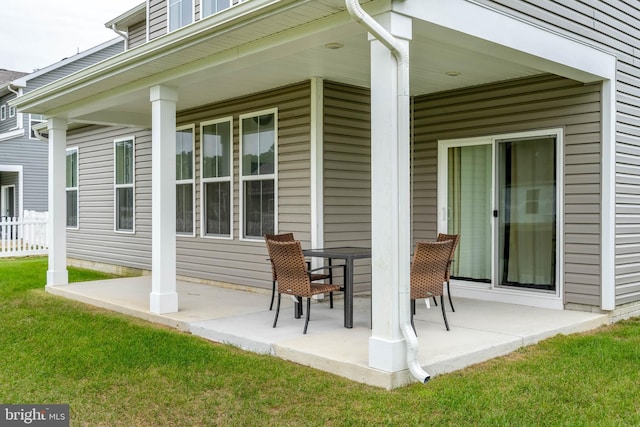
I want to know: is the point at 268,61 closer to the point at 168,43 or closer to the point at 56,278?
the point at 168,43

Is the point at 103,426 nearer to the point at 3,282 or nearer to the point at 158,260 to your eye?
the point at 158,260

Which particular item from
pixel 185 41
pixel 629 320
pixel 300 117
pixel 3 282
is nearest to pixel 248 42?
pixel 185 41

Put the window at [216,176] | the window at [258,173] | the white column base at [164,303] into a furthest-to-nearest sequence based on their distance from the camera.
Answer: the window at [216,176] → the window at [258,173] → the white column base at [164,303]

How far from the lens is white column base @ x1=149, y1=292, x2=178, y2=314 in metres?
6.01

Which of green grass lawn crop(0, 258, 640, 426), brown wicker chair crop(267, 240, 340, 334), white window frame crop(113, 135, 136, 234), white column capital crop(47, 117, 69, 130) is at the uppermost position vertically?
white column capital crop(47, 117, 69, 130)

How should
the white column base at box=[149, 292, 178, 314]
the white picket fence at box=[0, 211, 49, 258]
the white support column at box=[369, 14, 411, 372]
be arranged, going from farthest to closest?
the white picket fence at box=[0, 211, 49, 258]
the white column base at box=[149, 292, 178, 314]
the white support column at box=[369, 14, 411, 372]

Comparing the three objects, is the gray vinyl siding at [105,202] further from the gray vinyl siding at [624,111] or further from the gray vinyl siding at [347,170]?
the gray vinyl siding at [624,111]

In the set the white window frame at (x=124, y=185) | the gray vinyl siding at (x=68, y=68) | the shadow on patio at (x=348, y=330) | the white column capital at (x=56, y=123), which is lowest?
the shadow on patio at (x=348, y=330)

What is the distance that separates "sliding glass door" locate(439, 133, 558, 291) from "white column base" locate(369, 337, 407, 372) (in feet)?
9.83

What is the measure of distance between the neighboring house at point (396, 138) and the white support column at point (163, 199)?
0.02 metres

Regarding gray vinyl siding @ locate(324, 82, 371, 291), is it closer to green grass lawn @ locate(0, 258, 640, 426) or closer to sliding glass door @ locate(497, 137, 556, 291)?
sliding glass door @ locate(497, 137, 556, 291)

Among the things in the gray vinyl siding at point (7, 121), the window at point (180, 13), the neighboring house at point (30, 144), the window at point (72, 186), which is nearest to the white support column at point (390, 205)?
the window at point (180, 13)

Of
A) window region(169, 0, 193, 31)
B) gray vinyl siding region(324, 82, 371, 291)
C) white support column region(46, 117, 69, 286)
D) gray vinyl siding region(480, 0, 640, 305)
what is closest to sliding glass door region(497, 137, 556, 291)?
gray vinyl siding region(480, 0, 640, 305)

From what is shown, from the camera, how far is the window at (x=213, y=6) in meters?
8.34
